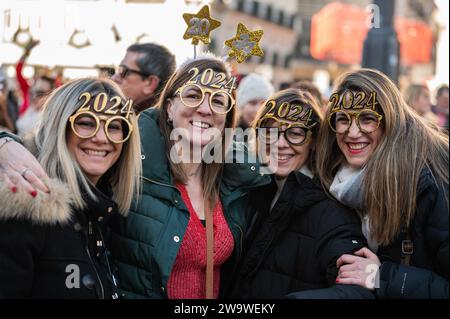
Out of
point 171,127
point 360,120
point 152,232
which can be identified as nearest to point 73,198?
point 152,232

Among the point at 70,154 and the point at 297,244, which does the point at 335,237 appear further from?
the point at 70,154

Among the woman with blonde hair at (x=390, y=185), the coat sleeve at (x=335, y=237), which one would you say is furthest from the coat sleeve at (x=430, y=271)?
the coat sleeve at (x=335, y=237)

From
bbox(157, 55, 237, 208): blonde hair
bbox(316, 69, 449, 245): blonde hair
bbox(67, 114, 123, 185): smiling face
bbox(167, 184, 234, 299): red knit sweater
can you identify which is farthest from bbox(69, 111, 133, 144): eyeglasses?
bbox(316, 69, 449, 245): blonde hair

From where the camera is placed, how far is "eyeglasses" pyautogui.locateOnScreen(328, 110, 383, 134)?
3867 mm

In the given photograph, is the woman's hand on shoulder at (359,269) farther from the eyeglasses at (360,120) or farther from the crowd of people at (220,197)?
the eyeglasses at (360,120)

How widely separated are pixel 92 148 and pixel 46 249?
61cm

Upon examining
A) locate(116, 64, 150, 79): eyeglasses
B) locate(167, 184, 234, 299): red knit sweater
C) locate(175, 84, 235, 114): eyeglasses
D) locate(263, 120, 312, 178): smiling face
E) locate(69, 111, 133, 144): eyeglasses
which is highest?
locate(116, 64, 150, 79): eyeglasses

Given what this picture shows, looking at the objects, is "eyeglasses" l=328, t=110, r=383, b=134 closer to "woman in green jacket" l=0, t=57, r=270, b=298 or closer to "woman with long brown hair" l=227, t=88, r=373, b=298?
"woman with long brown hair" l=227, t=88, r=373, b=298

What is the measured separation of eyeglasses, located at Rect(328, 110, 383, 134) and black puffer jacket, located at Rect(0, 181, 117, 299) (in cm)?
141

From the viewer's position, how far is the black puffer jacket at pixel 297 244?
3748 millimetres

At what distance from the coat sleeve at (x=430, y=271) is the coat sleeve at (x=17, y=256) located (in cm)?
161

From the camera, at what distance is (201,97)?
4.06m

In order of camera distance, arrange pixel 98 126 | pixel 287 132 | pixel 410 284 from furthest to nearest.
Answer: pixel 287 132
pixel 98 126
pixel 410 284
